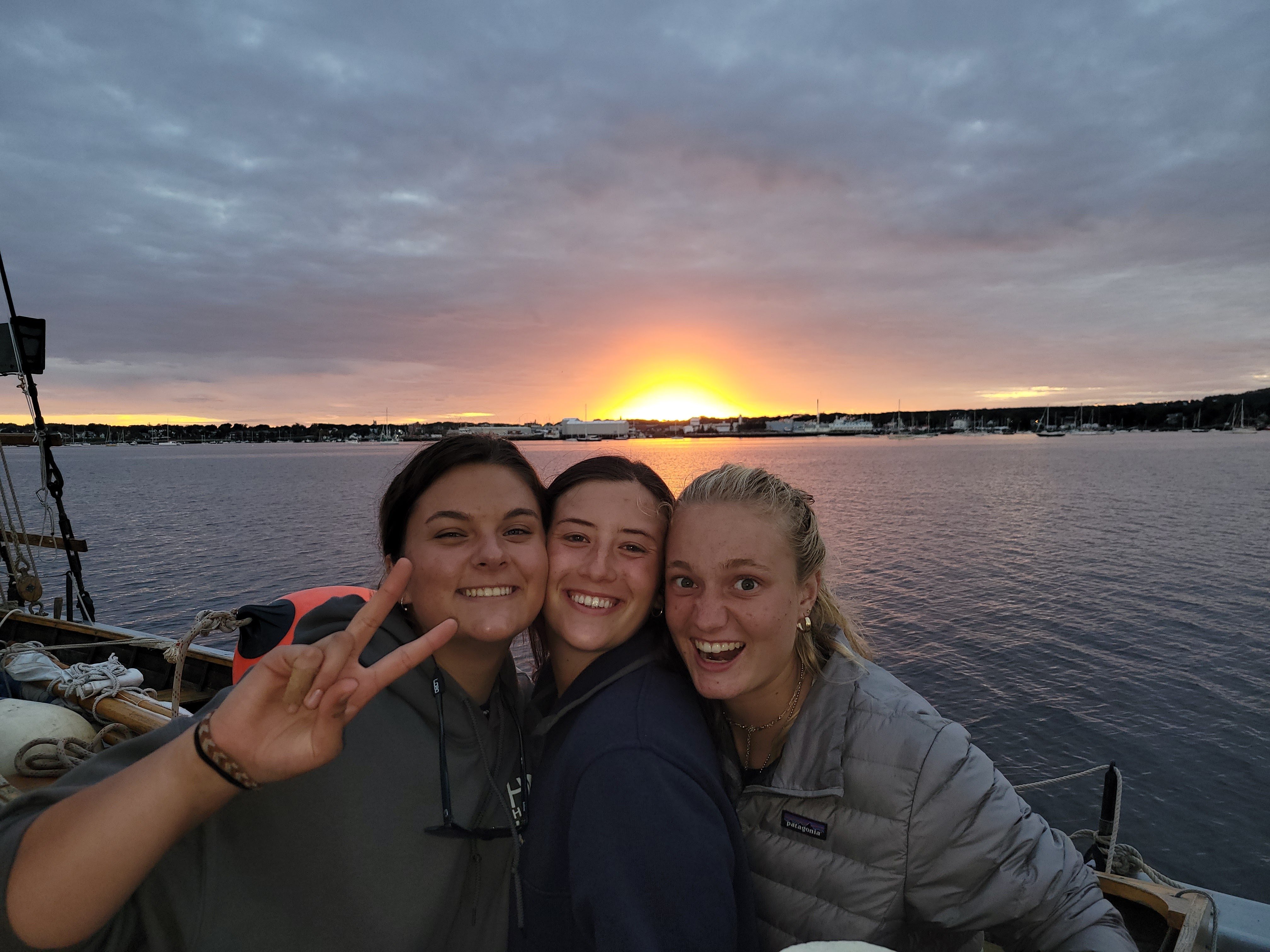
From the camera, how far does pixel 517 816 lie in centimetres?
278

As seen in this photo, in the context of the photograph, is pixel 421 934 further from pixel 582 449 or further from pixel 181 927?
pixel 582 449

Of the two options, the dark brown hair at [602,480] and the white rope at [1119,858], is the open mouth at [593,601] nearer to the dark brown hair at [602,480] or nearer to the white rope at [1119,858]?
the dark brown hair at [602,480]

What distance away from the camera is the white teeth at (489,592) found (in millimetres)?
3023

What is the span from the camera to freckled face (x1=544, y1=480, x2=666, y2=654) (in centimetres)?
310

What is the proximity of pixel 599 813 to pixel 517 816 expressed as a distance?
0.91m

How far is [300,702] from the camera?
196 centimetres

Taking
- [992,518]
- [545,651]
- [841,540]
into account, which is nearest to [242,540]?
[841,540]

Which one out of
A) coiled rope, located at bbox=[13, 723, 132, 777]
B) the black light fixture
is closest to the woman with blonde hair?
coiled rope, located at bbox=[13, 723, 132, 777]

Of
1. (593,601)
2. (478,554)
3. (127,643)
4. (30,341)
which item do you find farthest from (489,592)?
(30,341)

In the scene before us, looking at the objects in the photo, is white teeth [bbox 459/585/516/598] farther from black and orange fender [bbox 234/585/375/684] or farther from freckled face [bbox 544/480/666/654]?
black and orange fender [bbox 234/585/375/684]

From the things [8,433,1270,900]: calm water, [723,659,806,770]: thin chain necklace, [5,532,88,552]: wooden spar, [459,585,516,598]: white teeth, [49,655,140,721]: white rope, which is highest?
[459,585,516,598]: white teeth

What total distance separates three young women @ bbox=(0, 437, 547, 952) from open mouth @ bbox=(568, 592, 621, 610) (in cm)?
19

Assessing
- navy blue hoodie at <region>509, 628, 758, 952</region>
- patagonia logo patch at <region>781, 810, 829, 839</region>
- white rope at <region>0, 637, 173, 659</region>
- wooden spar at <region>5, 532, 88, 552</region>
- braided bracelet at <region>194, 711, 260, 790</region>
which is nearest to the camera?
braided bracelet at <region>194, 711, 260, 790</region>

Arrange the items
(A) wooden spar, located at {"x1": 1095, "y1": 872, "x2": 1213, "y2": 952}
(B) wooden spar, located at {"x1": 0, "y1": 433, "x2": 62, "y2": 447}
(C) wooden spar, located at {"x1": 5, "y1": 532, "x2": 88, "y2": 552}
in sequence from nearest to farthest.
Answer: (A) wooden spar, located at {"x1": 1095, "y1": 872, "x2": 1213, "y2": 952} < (B) wooden spar, located at {"x1": 0, "y1": 433, "x2": 62, "y2": 447} < (C) wooden spar, located at {"x1": 5, "y1": 532, "x2": 88, "y2": 552}
